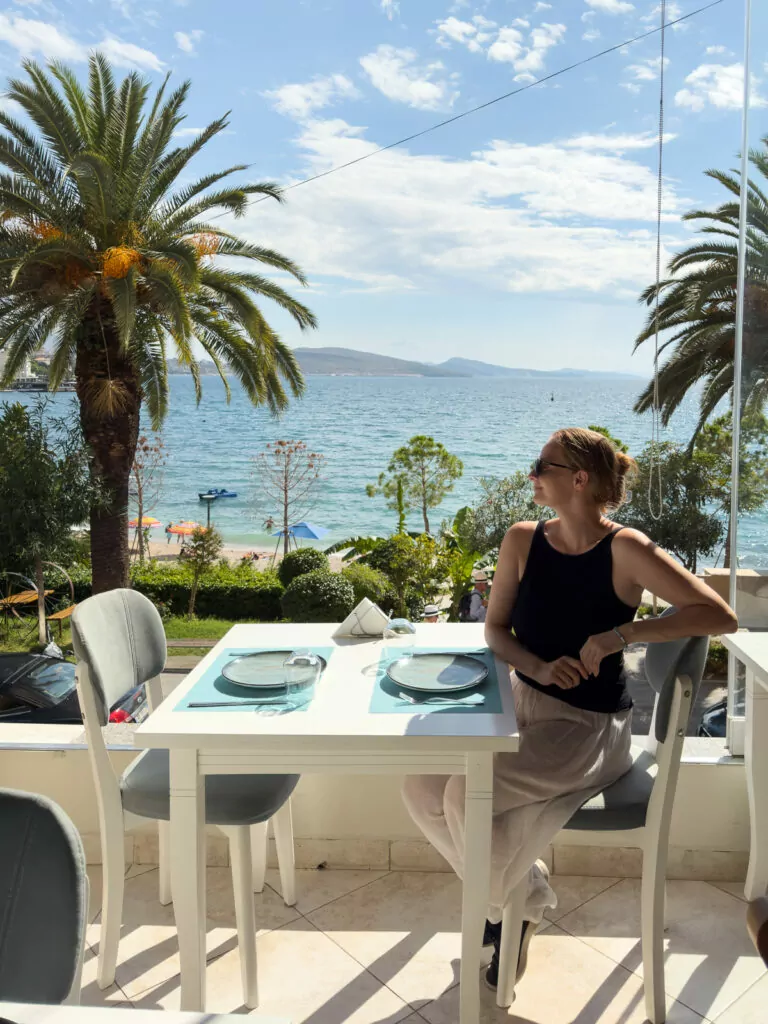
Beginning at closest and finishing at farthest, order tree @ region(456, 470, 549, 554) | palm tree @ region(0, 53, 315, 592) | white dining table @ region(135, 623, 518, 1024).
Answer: white dining table @ region(135, 623, 518, 1024), palm tree @ region(0, 53, 315, 592), tree @ region(456, 470, 549, 554)

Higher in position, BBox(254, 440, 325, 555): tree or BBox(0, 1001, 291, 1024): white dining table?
BBox(0, 1001, 291, 1024): white dining table

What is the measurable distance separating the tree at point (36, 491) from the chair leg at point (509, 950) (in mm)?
4022

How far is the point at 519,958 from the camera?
1837 millimetres

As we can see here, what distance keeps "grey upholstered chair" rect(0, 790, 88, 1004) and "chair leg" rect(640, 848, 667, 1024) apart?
1252 millimetres

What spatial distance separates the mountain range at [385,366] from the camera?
2978 centimetres

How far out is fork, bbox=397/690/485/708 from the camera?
1.67 m

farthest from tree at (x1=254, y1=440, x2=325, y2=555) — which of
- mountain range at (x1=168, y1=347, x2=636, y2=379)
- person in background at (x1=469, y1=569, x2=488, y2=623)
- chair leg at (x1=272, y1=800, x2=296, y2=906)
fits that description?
chair leg at (x1=272, y1=800, x2=296, y2=906)

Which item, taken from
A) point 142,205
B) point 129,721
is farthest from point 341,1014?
point 142,205

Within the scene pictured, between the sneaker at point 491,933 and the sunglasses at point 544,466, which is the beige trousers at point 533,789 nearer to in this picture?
the sneaker at point 491,933

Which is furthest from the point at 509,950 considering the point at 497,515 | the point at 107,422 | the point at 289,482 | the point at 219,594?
the point at 289,482

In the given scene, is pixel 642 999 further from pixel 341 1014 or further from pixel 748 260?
pixel 748 260

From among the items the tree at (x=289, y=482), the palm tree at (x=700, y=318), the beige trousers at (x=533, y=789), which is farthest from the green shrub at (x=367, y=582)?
the tree at (x=289, y=482)

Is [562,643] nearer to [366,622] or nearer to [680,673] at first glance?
[680,673]

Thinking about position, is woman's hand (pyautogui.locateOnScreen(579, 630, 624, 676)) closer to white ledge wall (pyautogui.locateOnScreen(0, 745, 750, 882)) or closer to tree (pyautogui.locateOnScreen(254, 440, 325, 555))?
white ledge wall (pyautogui.locateOnScreen(0, 745, 750, 882))
